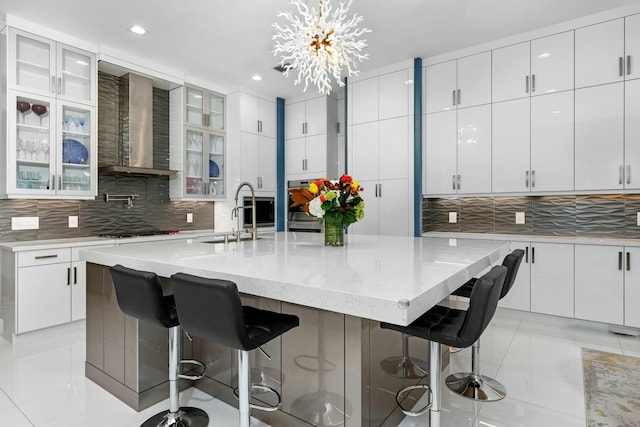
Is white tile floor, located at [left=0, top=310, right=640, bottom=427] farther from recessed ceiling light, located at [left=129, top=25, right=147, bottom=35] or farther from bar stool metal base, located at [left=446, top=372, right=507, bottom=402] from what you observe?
recessed ceiling light, located at [left=129, top=25, right=147, bottom=35]

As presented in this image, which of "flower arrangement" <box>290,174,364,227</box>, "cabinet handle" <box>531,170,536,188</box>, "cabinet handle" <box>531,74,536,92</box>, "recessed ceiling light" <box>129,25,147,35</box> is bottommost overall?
"flower arrangement" <box>290,174,364,227</box>

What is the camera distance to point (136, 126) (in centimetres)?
426

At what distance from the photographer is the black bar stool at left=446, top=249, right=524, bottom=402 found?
2.13 meters

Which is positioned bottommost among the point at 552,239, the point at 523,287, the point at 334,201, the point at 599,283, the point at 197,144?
the point at 523,287

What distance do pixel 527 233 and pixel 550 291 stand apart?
0.75 m

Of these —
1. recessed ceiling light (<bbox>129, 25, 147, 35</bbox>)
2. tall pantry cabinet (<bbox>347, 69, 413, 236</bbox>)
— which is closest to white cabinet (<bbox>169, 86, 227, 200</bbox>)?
recessed ceiling light (<bbox>129, 25, 147, 35</bbox>)

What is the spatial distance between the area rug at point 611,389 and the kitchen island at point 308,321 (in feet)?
3.40

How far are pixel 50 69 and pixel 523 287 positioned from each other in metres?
5.21

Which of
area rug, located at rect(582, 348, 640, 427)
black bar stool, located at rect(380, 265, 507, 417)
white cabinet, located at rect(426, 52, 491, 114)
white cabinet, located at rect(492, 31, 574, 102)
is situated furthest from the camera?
white cabinet, located at rect(426, 52, 491, 114)

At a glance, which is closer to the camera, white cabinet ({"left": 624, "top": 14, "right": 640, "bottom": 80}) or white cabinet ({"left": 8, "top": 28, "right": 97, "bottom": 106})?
white cabinet ({"left": 624, "top": 14, "right": 640, "bottom": 80})

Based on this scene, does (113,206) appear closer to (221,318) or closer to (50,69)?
(50,69)

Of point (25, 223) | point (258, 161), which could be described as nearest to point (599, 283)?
point (258, 161)

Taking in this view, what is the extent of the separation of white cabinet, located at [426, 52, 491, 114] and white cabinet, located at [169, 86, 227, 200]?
2.94 m

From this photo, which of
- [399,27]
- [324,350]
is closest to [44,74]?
[399,27]
